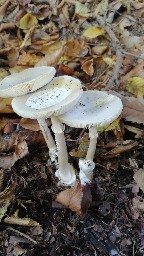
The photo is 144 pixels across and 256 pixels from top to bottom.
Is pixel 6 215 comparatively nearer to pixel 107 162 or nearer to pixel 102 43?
pixel 107 162

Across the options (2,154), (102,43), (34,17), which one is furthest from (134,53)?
(2,154)

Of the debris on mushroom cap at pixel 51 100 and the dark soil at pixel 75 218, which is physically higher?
the debris on mushroom cap at pixel 51 100

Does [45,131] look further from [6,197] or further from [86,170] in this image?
[6,197]

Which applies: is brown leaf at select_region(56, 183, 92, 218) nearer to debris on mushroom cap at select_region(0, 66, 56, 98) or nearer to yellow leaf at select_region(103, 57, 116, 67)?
debris on mushroom cap at select_region(0, 66, 56, 98)

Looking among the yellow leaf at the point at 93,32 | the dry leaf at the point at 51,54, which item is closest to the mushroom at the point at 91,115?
the dry leaf at the point at 51,54

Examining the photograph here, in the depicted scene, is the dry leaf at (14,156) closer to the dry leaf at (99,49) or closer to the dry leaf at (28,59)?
the dry leaf at (28,59)

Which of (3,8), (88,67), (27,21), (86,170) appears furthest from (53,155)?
(3,8)
